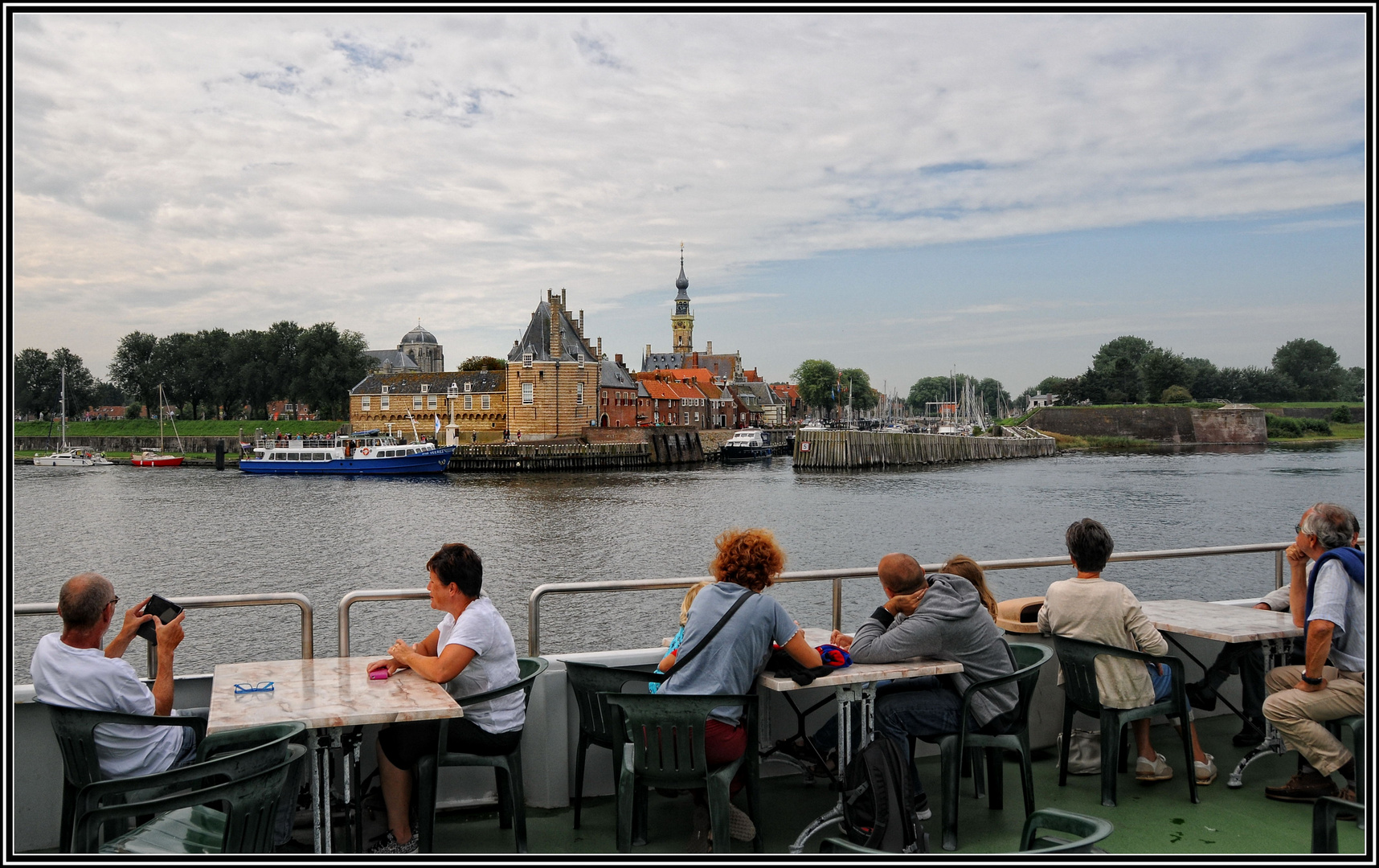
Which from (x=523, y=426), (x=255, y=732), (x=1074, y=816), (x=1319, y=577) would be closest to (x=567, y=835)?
(x=255, y=732)

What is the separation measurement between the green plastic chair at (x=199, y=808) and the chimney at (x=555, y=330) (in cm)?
7255

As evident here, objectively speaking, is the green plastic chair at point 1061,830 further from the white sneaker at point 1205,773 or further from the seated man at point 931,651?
the white sneaker at point 1205,773

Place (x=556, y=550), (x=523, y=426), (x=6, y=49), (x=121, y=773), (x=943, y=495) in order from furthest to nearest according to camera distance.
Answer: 1. (x=523, y=426)
2. (x=943, y=495)
3. (x=556, y=550)
4. (x=121, y=773)
5. (x=6, y=49)

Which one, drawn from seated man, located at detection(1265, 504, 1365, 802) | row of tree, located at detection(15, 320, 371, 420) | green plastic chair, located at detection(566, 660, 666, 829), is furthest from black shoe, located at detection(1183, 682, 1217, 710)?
row of tree, located at detection(15, 320, 371, 420)

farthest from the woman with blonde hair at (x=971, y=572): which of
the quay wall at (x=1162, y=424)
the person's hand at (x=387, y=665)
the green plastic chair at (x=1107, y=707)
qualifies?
the quay wall at (x=1162, y=424)

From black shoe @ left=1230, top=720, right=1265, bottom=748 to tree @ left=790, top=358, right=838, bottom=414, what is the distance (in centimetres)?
10618

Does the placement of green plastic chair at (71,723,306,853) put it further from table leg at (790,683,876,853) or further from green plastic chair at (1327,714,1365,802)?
green plastic chair at (1327,714,1365,802)

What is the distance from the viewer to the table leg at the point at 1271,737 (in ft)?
14.3

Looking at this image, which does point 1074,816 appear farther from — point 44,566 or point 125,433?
point 125,433

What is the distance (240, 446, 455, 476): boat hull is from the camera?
5856cm

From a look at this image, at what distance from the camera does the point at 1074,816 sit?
2.29 metres

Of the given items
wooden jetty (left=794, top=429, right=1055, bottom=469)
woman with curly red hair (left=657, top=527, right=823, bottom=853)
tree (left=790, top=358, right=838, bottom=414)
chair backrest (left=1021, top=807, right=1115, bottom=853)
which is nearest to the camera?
chair backrest (left=1021, top=807, right=1115, bottom=853)

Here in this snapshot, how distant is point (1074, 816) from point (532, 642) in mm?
2621

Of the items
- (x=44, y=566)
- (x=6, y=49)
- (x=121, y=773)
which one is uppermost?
(x=6, y=49)
